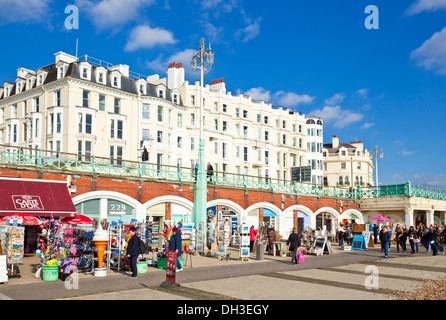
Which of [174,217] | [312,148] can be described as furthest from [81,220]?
[312,148]

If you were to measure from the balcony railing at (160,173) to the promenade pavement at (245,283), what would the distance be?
576 cm

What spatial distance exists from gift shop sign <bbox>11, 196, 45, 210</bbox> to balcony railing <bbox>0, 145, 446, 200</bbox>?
2.13 meters

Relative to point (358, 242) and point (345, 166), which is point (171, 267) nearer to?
point (358, 242)

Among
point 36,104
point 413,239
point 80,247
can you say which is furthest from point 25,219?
point 36,104

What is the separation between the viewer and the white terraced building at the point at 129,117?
3912cm

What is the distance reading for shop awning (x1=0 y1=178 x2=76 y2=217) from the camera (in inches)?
740

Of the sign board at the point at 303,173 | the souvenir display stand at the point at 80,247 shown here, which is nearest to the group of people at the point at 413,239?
the souvenir display stand at the point at 80,247

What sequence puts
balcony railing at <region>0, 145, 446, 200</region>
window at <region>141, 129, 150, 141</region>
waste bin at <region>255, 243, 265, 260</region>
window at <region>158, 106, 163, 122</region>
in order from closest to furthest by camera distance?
1. waste bin at <region>255, 243, 265, 260</region>
2. balcony railing at <region>0, 145, 446, 200</region>
3. window at <region>141, 129, 150, 141</region>
4. window at <region>158, 106, 163, 122</region>

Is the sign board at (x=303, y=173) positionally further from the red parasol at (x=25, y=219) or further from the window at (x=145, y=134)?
the red parasol at (x=25, y=219)

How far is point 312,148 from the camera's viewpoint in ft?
219

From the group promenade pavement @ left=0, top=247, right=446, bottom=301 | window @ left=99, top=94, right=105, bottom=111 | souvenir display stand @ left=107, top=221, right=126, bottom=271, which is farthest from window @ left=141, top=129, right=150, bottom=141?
souvenir display stand @ left=107, top=221, right=126, bottom=271

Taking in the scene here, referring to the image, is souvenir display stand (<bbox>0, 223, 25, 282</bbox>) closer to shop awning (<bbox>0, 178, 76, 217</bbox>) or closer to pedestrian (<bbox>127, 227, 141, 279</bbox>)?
shop awning (<bbox>0, 178, 76, 217</bbox>)
